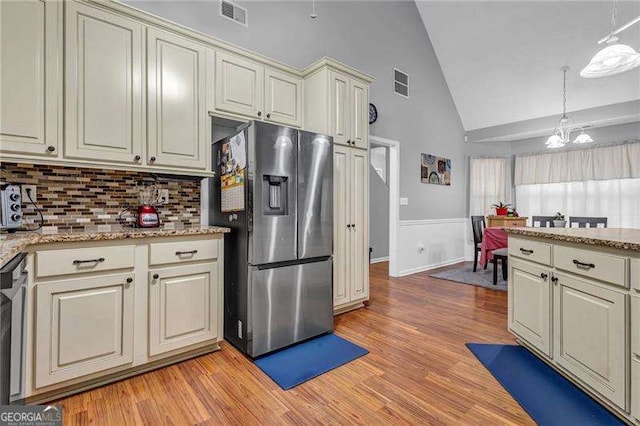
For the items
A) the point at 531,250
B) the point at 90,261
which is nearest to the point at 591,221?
the point at 531,250

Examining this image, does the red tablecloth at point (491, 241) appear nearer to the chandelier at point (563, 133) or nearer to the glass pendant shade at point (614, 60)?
the chandelier at point (563, 133)

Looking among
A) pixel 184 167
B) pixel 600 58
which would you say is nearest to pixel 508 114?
pixel 600 58

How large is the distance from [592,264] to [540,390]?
2.64 feet

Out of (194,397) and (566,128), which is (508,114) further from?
(194,397)

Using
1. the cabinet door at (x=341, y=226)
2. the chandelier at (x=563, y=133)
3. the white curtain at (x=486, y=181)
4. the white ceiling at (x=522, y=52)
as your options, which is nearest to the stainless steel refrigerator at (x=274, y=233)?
the cabinet door at (x=341, y=226)

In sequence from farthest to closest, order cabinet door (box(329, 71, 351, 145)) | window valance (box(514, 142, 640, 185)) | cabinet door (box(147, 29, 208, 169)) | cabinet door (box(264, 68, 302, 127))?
window valance (box(514, 142, 640, 185)) → cabinet door (box(329, 71, 351, 145)) → cabinet door (box(264, 68, 302, 127)) → cabinet door (box(147, 29, 208, 169))

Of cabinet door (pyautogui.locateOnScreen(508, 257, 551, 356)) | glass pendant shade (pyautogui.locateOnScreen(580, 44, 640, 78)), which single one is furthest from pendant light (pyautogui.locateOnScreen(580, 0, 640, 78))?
cabinet door (pyautogui.locateOnScreen(508, 257, 551, 356))

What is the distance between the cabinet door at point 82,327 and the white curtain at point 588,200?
671 centimetres

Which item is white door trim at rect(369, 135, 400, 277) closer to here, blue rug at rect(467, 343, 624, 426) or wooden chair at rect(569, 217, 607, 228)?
blue rug at rect(467, 343, 624, 426)

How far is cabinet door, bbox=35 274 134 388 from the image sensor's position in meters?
1.63

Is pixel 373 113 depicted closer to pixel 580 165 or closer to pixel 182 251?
pixel 182 251

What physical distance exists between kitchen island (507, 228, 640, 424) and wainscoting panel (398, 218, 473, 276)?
2529mm

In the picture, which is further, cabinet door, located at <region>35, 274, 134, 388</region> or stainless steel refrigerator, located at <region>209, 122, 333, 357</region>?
stainless steel refrigerator, located at <region>209, 122, 333, 357</region>

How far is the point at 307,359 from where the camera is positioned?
2.19 metres
